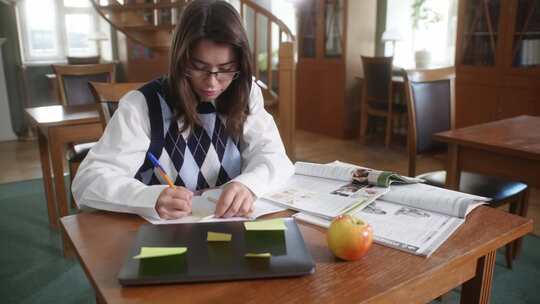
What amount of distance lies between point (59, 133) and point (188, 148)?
133cm

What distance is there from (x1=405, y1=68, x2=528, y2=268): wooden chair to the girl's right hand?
4.52 feet

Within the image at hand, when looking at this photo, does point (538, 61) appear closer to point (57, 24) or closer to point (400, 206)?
point (400, 206)

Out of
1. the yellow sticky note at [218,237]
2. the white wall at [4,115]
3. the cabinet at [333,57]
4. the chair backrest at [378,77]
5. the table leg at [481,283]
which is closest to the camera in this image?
the yellow sticky note at [218,237]

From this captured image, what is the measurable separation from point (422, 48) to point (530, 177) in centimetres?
328

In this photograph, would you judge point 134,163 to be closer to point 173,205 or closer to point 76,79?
point 173,205

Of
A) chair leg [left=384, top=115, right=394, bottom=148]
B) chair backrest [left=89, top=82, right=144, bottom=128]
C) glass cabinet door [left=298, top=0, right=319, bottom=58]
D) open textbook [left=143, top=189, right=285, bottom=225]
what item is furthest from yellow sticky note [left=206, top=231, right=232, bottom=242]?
glass cabinet door [left=298, top=0, right=319, bottom=58]

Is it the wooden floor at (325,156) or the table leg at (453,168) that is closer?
the table leg at (453,168)

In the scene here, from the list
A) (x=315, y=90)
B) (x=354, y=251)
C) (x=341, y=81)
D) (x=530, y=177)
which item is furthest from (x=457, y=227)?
(x=315, y=90)

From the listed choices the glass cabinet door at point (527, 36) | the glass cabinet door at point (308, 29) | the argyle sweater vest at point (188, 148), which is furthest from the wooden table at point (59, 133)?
the glass cabinet door at point (308, 29)

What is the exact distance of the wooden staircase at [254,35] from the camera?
3216 mm

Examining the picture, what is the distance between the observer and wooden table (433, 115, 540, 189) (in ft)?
5.08

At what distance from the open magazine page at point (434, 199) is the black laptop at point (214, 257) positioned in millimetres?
281

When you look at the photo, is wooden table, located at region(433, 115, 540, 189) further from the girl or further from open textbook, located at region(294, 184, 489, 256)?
the girl

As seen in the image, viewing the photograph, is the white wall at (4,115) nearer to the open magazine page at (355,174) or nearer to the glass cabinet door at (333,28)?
the glass cabinet door at (333,28)
